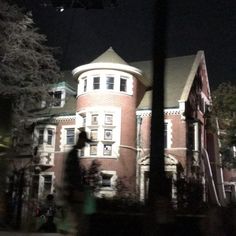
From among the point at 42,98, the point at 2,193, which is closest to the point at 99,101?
the point at 42,98

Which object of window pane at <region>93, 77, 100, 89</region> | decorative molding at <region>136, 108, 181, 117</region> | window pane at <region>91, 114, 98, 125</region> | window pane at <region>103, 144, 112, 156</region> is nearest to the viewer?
window pane at <region>103, 144, 112, 156</region>

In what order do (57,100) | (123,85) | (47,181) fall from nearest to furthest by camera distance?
(57,100)
(123,85)
(47,181)

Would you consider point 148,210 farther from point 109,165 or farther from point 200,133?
point 200,133

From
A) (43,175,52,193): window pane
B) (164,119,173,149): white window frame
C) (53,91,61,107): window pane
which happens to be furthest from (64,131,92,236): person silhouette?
(43,175,52,193): window pane

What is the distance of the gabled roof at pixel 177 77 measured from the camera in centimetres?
3147

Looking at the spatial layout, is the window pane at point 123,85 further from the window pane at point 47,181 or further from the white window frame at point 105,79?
the window pane at point 47,181

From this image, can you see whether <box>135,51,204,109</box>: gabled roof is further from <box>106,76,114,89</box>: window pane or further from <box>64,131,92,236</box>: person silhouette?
<box>64,131,92,236</box>: person silhouette

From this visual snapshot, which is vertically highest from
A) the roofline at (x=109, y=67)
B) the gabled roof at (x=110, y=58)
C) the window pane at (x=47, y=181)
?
the gabled roof at (x=110, y=58)

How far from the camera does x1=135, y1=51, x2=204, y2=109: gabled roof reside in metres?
31.5

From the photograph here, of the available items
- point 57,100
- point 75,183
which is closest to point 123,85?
point 57,100

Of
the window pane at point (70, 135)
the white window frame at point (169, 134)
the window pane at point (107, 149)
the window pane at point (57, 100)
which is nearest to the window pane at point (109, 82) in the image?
the window pane at point (57, 100)

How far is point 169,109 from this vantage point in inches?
1220

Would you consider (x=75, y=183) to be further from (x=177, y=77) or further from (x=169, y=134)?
(x=177, y=77)

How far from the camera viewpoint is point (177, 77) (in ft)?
112
